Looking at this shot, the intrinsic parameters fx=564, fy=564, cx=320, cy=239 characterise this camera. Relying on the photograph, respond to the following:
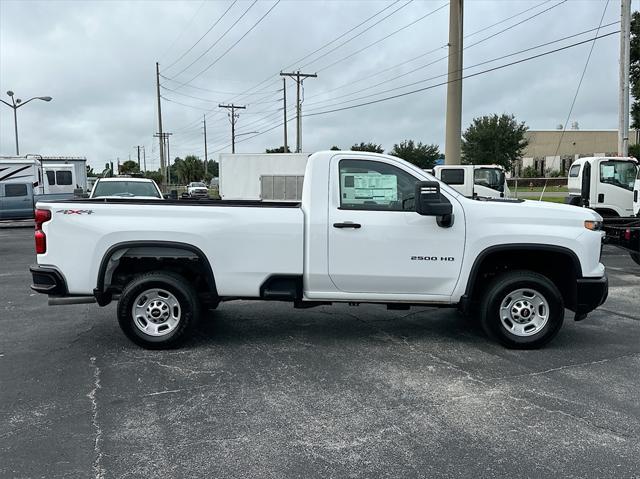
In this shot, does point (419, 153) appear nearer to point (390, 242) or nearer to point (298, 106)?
point (298, 106)

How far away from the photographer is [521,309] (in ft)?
19.1

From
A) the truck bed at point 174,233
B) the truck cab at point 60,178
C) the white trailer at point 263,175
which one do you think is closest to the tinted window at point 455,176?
the white trailer at point 263,175

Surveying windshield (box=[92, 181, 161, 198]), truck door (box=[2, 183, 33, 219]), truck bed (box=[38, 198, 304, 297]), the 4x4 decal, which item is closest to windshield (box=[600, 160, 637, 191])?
truck bed (box=[38, 198, 304, 297])

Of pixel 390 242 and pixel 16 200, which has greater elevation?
pixel 16 200

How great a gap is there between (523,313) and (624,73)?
16584 millimetres

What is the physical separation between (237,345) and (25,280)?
6.04 meters

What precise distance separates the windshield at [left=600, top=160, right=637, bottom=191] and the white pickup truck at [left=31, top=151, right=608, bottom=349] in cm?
957

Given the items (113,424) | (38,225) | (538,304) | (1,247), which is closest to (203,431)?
(113,424)

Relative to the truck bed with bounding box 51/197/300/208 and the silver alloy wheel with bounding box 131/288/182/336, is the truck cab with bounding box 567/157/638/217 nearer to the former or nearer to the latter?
the truck bed with bounding box 51/197/300/208

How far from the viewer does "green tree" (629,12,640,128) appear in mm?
29728

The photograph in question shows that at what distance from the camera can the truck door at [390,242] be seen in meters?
5.63

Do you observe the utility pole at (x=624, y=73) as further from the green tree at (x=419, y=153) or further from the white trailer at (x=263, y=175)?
the green tree at (x=419, y=153)

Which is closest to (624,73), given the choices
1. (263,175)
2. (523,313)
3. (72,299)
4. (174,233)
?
(263,175)

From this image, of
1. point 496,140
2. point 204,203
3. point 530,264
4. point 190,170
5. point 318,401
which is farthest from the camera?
point 190,170
